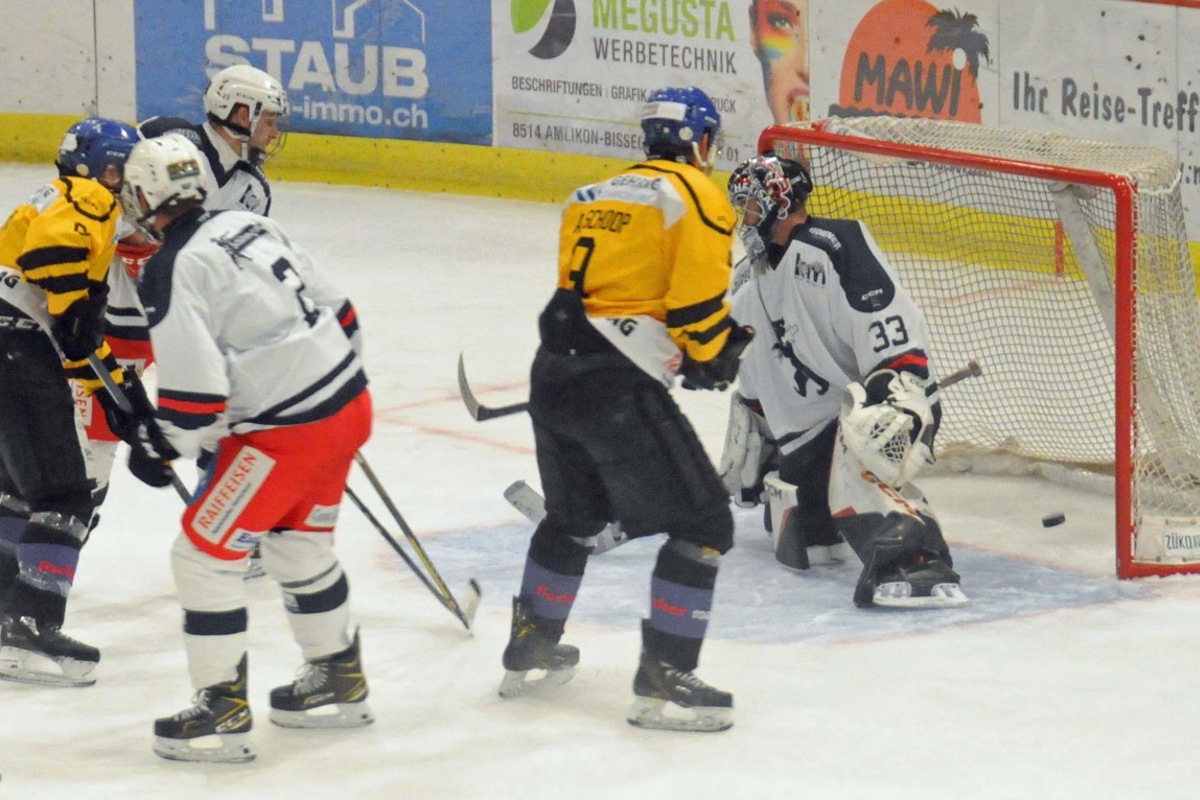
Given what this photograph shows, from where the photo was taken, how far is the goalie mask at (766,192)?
4695 millimetres

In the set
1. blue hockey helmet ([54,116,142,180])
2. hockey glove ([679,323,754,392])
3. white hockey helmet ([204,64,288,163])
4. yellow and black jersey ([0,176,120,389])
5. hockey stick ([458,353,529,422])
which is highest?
white hockey helmet ([204,64,288,163])

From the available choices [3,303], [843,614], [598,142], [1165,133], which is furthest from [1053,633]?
[598,142]

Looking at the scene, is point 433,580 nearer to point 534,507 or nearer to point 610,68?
point 534,507

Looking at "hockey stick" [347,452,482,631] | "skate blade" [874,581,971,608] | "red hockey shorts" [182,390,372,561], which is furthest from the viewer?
"skate blade" [874,581,971,608]

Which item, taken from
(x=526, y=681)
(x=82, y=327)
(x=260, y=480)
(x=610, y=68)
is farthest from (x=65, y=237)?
(x=610, y=68)

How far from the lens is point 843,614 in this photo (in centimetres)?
448

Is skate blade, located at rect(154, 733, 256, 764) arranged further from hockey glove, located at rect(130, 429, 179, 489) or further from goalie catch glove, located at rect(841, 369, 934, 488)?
goalie catch glove, located at rect(841, 369, 934, 488)

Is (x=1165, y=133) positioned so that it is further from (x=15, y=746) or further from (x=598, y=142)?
(x=15, y=746)

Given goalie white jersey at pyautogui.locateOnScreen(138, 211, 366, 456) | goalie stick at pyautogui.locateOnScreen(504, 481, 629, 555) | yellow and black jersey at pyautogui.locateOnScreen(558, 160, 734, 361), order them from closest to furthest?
1. goalie white jersey at pyautogui.locateOnScreen(138, 211, 366, 456)
2. yellow and black jersey at pyautogui.locateOnScreen(558, 160, 734, 361)
3. goalie stick at pyautogui.locateOnScreen(504, 481, 629, 555)

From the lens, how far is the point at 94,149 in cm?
404

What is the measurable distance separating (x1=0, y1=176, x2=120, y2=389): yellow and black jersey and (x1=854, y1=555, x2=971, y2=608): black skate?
1.90m

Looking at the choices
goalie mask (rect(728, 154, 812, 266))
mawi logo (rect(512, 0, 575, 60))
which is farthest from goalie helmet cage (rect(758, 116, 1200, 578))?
mawi logo (rect(512, 0, 575, 60))

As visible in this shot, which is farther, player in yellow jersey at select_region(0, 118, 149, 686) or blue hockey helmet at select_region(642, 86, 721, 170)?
player in yellow jersey at select_region(0, 118, 149, 686)

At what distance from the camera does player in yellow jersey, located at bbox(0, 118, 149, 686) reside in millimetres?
3959
